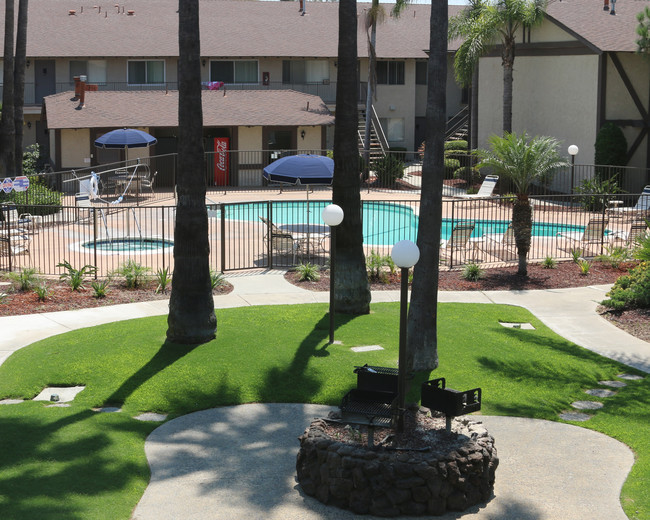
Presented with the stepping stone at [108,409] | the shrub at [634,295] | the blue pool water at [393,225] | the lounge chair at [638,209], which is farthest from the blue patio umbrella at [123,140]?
the stepping stone at [108,409]

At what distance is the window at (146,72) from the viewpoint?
4509 centimetres

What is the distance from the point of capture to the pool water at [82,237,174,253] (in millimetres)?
24031

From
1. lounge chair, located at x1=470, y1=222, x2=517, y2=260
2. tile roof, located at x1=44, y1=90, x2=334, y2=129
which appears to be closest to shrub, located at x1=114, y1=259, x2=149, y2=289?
lounge chair, located at x1=470, y1=222, x2=517, y2=260

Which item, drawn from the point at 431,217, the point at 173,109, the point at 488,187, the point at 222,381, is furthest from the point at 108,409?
the point at 173,109

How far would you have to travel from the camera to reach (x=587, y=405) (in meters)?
12.8

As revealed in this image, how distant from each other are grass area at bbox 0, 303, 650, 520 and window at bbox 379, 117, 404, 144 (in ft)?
104

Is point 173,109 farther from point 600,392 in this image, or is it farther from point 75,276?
point 600,392

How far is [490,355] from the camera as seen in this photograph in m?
14.8

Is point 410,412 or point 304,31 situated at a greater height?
point 304,31

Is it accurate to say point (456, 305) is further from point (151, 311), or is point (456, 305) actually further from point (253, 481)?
point (253, 481)

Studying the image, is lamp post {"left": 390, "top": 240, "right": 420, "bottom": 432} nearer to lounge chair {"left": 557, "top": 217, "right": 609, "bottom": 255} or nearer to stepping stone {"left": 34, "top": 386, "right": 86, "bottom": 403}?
stepping stone {"left": 34, "top": 386, "right": 86, "bottom": 403}

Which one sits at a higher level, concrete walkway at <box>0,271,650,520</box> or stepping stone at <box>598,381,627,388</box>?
stepping stone at <box>598,381,627,388</box>

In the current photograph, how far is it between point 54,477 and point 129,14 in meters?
41.7

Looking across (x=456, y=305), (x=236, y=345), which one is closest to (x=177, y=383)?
(x=236, y=345)
